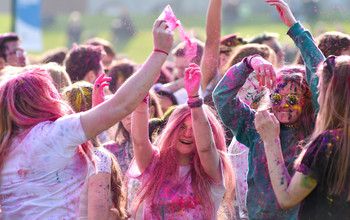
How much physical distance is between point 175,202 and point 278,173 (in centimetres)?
100

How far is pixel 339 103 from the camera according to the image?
4414 mm

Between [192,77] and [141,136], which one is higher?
[192,77]

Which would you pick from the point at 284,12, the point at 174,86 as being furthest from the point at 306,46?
the point at 174,86

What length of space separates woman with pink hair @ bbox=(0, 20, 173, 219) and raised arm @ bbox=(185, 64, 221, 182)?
66cm

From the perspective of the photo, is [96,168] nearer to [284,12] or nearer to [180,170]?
[180,170]

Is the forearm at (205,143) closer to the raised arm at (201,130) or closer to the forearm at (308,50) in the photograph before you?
the raised arm at (201,130)

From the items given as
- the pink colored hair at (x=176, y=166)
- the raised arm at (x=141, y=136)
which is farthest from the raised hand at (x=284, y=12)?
the raised arm at (x=141, y=136)

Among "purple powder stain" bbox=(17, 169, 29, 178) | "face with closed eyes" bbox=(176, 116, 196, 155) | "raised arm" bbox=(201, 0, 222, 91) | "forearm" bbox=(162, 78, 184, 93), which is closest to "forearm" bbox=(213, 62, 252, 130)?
"face with closed eyes" bbox=(176, 116, 196, 155)

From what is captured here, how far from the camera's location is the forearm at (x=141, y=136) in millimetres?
5355

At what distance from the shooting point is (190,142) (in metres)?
5.62

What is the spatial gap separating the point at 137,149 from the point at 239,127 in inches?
21.5

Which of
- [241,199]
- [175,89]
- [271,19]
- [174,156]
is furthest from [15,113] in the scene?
[271,19]

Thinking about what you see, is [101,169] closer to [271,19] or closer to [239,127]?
[239,127]

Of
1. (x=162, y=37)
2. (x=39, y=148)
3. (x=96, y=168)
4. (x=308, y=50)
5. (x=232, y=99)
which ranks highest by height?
(x=162, y=37)
